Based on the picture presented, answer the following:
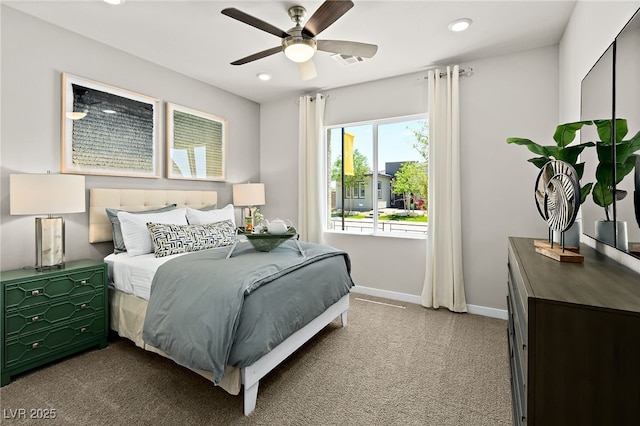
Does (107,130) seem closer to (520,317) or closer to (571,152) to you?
(520,317)

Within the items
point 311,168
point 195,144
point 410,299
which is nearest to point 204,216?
point 195,144

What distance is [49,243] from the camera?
2.35 meters

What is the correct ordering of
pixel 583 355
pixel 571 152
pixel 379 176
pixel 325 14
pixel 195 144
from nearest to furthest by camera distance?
1. pixel 583 355
2. pixel 571 152
3. pixel 325 14
4. pixel 195 144
5. pixel 379 176

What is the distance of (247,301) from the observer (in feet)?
5.84

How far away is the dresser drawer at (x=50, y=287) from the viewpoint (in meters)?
2.05

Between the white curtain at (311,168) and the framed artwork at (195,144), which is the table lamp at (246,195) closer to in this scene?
the framed artwork at (195,144)

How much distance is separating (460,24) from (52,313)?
3.87 meters

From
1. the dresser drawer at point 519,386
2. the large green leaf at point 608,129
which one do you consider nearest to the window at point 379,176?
the large green leaf at point 608,129

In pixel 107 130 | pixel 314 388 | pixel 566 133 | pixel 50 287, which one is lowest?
pixel 314 388

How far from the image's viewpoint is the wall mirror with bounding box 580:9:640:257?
124cm

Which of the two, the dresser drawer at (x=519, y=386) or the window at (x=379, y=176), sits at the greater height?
the window at (x=379, y=176)

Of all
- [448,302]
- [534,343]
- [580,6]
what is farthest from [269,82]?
[534,343]

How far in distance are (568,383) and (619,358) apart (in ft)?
0.48

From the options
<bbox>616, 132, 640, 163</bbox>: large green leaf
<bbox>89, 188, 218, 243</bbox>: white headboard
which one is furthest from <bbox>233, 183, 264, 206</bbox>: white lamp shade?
<bbox>616, 132, 640, 163</bbox>: large green leaf
